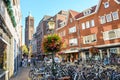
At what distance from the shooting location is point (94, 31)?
94.4 ft

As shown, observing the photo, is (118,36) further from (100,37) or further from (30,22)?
(30,22)

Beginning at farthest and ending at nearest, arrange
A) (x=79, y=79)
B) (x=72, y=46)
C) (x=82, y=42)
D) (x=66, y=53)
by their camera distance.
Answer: (x=66, y=53), (x=72, y=46), (x=82, y=42), (x=79, y=79)

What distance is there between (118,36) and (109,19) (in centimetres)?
338

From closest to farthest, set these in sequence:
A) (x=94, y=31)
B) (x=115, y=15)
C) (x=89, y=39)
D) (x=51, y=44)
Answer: (x=51, y=44), (x=115, y=15), (x=94, y=31), (x=89, y=39)

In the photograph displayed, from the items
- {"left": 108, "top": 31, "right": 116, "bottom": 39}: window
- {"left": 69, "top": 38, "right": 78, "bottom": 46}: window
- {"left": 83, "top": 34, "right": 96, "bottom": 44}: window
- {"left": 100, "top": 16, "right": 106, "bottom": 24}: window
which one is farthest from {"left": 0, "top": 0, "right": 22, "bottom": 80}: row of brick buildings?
{"left": 69, "top": 38, "right": 78, "bottom": 46}: window

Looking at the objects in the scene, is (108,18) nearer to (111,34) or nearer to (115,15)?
(115,15)

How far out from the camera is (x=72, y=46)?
3459 centimetres

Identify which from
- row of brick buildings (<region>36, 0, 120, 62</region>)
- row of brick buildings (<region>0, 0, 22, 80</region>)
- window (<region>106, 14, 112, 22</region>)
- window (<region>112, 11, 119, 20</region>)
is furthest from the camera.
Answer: window (<region>106, 14, 112, 22</region>)

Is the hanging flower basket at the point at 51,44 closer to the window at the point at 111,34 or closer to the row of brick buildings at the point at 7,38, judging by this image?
the row of brick buildings at the point at 7,38

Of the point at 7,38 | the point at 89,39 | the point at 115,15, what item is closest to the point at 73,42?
the point at 89,39

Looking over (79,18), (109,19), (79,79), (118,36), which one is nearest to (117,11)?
(109,19)

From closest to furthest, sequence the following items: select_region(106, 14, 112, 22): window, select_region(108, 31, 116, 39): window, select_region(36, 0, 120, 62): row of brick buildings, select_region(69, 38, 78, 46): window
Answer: select_region(108, 31, 116, 39): window → select_region(36, 0, 120, 62): row of brick buildings → select_region(106, 14, 112, 22): window → select_region(69, 38, 78, 46): window

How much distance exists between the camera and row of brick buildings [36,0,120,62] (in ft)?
82.0

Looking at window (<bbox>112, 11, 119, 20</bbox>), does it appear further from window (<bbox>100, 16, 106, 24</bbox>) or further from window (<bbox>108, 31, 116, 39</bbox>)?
window (<bbox>108, 31, 116, 39</bbox>)
